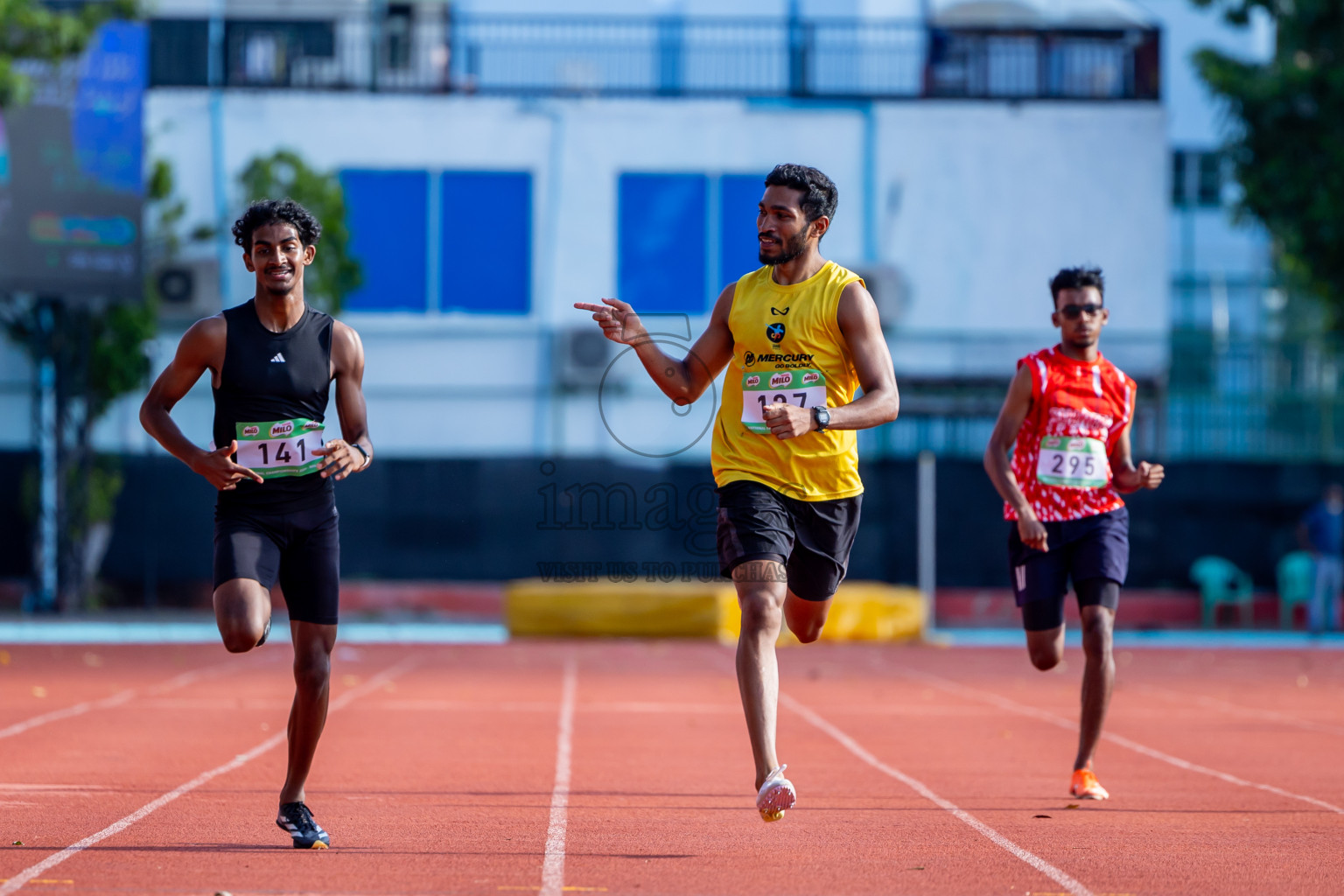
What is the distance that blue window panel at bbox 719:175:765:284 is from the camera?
81.9 feet

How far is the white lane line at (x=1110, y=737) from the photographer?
752cm

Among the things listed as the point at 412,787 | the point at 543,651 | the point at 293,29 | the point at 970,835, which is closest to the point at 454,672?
the point at 543,651

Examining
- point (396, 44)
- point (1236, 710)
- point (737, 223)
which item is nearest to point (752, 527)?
point (1236, 710)

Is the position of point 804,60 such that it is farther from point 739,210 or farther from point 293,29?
point 293,29

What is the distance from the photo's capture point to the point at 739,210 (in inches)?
998

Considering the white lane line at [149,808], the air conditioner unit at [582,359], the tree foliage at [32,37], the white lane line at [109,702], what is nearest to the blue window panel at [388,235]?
the air conditioner unit at [582,359]

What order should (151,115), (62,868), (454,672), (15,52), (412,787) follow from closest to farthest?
1. (62,868)
2. (412,787)
3. (454,672)
4. (15,52)
5. (151,115)

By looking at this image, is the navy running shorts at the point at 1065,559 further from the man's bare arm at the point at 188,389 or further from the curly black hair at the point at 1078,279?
the man's bare arm at the point at 188,389

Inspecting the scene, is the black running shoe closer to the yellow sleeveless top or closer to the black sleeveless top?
the black sleeveless top

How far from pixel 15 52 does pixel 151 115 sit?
5736mm

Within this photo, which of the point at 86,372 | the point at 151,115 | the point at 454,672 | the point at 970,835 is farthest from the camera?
the point at 151,115

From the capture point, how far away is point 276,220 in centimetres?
575

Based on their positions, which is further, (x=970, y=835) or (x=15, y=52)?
(x=15, y=52)

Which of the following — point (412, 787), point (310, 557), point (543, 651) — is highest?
point (310, 557)
